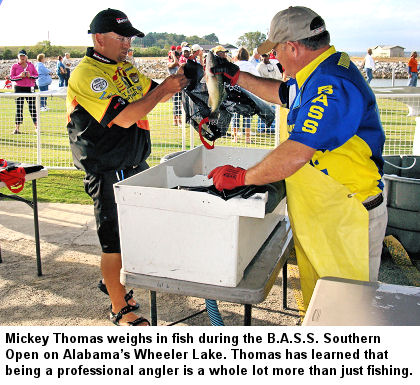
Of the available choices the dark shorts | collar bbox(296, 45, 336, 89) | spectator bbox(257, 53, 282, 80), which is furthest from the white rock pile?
collar bbox(296, 45, 336, 89)

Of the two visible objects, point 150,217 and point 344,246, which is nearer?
point 150,217

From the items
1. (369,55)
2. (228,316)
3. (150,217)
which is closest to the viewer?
(150,217)

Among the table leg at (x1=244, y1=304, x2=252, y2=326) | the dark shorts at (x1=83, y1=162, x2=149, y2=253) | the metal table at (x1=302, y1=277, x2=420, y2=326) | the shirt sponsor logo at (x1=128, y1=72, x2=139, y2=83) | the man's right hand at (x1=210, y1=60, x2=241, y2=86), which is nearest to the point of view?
the metal table at (x1=302, y1=277, x2=420, y2=326)

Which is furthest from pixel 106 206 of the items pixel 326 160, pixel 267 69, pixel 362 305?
pixel 267 69

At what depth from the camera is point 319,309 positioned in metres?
1.50

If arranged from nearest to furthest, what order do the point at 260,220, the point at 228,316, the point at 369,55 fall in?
1. the point at 260,220
2. the point at 228,316
3. the point at 369,55

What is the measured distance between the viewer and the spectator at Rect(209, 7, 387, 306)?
1.96 meters

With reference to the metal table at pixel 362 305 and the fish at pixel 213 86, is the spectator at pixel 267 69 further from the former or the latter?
the metal table at pixel 362 305

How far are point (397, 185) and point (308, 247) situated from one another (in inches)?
98.6

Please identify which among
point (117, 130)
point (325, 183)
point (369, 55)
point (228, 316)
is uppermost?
point (369, 55)

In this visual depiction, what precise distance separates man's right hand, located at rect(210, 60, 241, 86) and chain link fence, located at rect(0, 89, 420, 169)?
3.74m

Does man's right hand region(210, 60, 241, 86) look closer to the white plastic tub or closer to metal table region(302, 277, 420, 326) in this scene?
the white plastic tub
